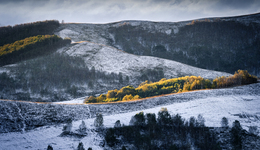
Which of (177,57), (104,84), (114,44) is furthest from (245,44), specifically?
(104,84)

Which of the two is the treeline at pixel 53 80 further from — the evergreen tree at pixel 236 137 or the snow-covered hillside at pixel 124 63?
the evergreen tree at pixel 236 137

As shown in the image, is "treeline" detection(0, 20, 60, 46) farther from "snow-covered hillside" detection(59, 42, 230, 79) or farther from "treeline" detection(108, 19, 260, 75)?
"treeline" detection(108, 19, 260, 75)

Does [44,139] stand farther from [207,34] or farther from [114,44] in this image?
[207,34]

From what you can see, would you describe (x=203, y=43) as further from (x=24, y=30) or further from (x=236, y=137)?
(x=236, y=137)

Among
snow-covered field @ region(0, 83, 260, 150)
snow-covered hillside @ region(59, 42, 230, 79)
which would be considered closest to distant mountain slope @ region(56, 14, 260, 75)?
snow-covered hillside @ region(59, 42, 230, 79)

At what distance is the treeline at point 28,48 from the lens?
80.3 m

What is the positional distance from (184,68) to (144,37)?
6502 cm

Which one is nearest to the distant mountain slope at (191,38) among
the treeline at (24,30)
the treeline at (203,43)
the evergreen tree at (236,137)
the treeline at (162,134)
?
the treeline at (203,43)

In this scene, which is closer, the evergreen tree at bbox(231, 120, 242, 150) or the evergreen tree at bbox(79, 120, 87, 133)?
the evergreen tree at bbox(231, 120, 242, 150)

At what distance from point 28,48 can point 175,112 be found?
248 ft

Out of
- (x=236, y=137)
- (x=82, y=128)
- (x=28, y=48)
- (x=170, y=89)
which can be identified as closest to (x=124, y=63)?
(x=170, y=89)

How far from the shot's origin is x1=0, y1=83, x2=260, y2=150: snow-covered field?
23828mm

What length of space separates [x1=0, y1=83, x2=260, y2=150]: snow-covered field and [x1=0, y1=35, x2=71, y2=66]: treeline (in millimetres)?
60417

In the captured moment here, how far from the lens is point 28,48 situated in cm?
8725
